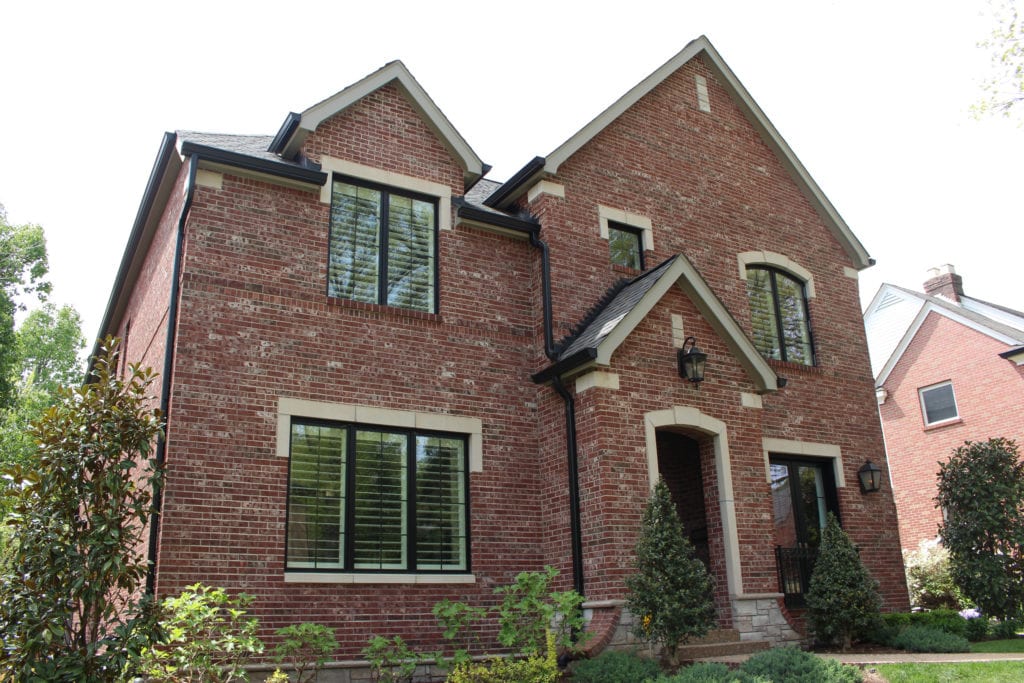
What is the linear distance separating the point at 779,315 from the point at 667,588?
6.74 metres

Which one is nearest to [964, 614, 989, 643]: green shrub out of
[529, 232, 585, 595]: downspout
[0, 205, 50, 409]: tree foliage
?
[529, 232, 585, 595]: downspout

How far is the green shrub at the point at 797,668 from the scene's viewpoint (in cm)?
743

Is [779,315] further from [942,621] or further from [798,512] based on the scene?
[942,621]

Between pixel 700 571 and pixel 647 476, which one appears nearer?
pixel 700 571

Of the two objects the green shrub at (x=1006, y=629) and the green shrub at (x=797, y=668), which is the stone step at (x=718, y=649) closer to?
the green shrub at (x=797, y=668)

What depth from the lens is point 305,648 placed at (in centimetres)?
905

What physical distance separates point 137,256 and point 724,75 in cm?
1070

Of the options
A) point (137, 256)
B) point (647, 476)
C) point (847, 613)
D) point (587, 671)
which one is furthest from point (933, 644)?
point (137, 256)

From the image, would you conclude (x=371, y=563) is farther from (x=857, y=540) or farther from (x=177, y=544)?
(x=857, y=540)

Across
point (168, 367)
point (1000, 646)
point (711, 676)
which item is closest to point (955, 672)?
point (711, 676)

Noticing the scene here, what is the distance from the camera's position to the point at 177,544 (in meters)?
8.77

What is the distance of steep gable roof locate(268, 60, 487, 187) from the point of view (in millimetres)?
10867

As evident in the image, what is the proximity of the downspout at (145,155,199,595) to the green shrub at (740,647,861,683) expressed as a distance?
596 cm

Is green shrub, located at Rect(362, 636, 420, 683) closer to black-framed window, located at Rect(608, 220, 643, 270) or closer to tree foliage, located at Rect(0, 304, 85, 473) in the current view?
black-framed window, located at Rect(608, 220, 643, 270)
